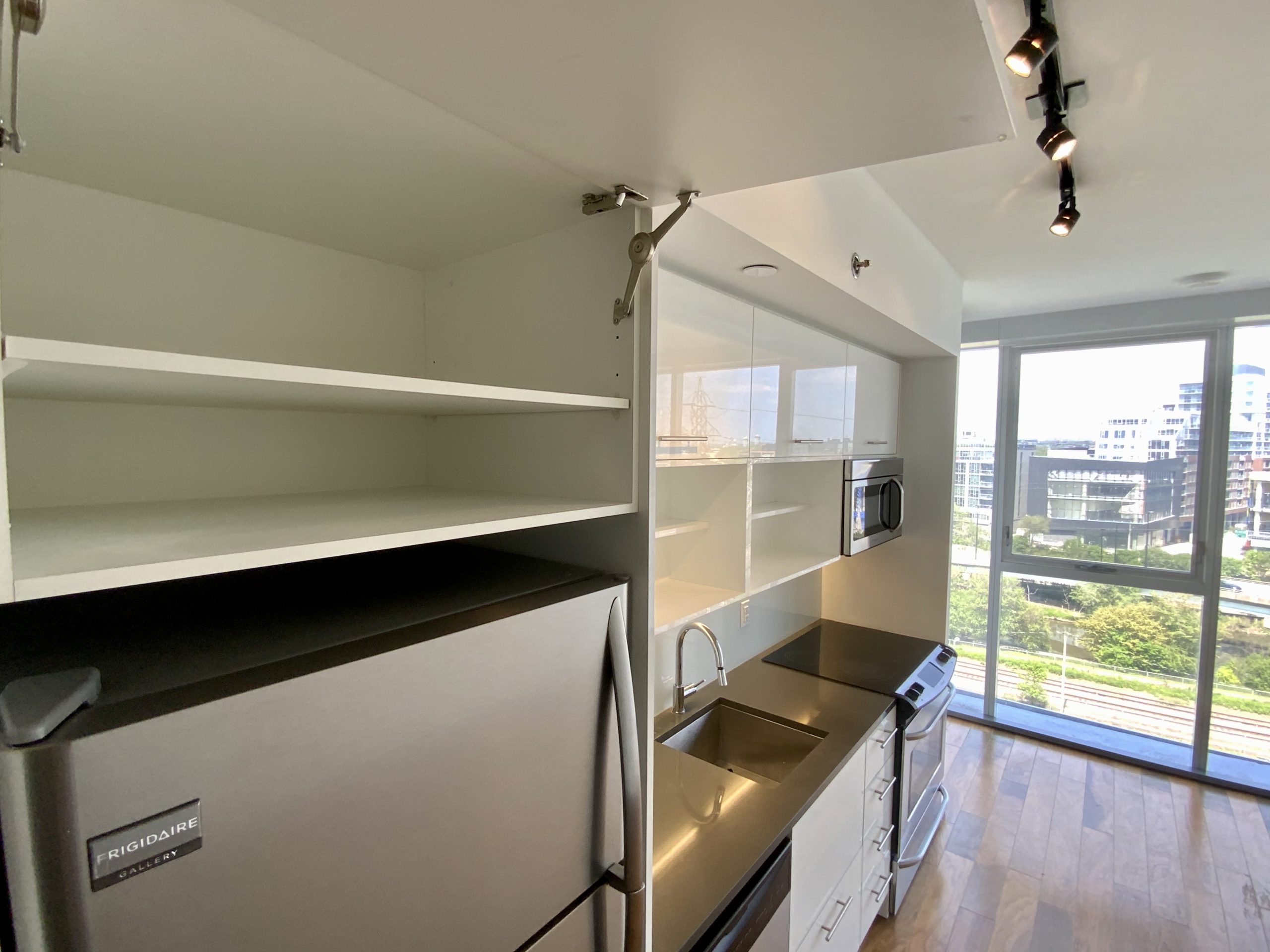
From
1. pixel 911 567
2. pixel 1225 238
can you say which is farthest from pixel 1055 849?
pixel 1225 238

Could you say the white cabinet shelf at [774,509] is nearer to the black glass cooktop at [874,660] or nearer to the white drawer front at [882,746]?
the black glass cooktop at [874,660]

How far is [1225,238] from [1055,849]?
2.78m

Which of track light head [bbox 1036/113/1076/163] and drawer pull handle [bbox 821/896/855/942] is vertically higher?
track light head [bbox 1036/113/1076/163]

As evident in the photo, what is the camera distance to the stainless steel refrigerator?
39 centimetres

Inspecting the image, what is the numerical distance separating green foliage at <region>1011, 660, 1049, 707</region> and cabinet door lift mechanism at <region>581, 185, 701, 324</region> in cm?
417

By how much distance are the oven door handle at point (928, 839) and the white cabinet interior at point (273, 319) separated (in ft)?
7.57

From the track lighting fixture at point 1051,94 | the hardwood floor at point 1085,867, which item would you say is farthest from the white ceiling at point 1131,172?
the hardwood floor at point 1085,867

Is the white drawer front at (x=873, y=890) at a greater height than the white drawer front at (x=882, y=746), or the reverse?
the white drawer front at (x=882, y=746)

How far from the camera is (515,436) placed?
1031 millimetres

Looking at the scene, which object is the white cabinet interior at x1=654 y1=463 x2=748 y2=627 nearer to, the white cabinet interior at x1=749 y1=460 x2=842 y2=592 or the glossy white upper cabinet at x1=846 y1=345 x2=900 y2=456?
the white cabinet interior at x1=749 y1=460 x2=842 y2=592

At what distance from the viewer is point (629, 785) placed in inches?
A: 31.3

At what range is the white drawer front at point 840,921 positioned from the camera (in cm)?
161

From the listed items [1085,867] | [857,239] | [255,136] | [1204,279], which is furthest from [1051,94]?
[1085,867]

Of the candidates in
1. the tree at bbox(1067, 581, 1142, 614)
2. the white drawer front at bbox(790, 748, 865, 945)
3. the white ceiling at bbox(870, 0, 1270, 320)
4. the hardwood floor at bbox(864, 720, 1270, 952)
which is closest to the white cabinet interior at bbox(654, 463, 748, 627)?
the white drawer front at bbox(790, 748, 865, 945)
